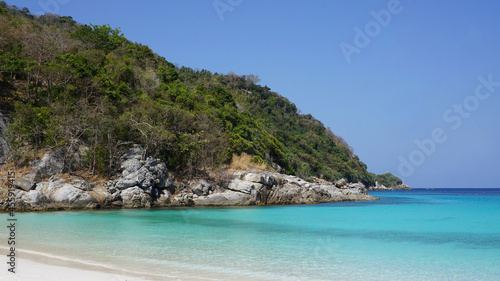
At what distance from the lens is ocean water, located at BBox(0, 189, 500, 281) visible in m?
7.46

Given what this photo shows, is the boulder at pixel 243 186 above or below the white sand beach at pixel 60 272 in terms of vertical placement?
above

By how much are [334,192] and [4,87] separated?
28927 millimetres

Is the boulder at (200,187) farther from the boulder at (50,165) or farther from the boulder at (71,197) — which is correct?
the boulder at (50,165)

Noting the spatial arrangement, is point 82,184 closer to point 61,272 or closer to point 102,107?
point 102,107

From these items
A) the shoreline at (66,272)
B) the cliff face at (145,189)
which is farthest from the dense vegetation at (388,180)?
the shoreline at (66,272)

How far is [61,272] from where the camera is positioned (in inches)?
259

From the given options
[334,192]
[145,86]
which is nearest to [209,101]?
[145,86]

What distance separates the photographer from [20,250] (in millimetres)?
8609

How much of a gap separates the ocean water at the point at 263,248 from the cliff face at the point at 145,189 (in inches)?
107

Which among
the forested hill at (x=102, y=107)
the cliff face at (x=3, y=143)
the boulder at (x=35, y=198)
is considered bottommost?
the boulder at (x=35, y=198)

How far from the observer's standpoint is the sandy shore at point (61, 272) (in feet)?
20.3

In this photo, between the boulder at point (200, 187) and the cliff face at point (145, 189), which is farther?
the boulder at point (200, 187)

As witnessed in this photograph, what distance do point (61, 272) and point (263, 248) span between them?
5.08 metres

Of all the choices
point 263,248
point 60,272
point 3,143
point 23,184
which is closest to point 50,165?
point 23,184
